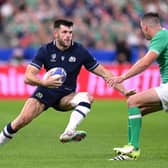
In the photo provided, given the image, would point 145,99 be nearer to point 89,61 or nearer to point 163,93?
point 163,93

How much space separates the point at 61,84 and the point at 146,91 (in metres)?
1.29

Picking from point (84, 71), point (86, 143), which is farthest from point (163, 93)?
point (84, 71)

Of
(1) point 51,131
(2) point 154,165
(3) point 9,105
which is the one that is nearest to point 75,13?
(3) point 9,105

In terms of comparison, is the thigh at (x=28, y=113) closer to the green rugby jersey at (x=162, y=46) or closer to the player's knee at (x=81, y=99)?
the player's knee at (x=81, y=99)

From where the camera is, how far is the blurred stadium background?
1184 cm

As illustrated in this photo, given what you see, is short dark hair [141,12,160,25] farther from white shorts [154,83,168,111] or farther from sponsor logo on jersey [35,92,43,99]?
sponsor logo on jersey [35,92,43,99]

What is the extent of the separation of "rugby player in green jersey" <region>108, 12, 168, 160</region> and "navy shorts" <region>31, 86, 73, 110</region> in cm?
100

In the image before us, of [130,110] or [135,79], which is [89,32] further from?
[130,110]

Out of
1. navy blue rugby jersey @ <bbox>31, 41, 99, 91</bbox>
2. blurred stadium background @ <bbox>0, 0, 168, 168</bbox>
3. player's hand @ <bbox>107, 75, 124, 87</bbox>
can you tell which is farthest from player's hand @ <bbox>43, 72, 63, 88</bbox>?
blurred stadium background @ <bbox>0, 0, 168, 168</bbox>

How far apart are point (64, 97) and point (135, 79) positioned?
35.7 feet

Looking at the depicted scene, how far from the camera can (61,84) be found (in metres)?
11.1

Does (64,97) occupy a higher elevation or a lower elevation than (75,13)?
lower

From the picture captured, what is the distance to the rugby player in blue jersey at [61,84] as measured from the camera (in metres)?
11.0

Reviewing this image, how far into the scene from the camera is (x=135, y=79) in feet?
72.7
